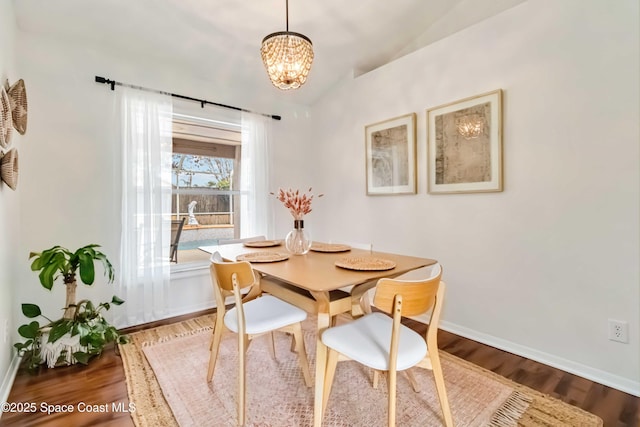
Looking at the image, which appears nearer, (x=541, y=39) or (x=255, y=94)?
(x=541, y=39)

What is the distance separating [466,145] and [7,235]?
3.22 meters

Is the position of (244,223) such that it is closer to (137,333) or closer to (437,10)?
(137,333)

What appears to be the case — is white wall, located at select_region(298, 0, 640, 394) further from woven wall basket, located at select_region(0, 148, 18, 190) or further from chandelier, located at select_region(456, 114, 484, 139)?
woven wall basket, located at select_region(0, 148, 18, 190)

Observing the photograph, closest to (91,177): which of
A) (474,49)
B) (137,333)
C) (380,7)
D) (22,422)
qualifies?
(137,333)

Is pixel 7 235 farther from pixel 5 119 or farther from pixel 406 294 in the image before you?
pixel 406 294

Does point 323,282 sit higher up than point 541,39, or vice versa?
point 541,39

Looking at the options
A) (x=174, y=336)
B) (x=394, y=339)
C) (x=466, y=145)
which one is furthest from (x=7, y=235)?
(x=466, y=145)

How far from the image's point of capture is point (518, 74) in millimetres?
2201

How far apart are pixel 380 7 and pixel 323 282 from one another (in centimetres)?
250

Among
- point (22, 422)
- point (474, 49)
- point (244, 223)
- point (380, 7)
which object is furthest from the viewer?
point (244, 223)

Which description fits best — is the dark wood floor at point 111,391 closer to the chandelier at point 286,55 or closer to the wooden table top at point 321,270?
the wooden table top at point 321,270

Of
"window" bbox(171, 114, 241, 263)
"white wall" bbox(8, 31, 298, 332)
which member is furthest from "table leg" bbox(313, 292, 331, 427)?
"window" bbox(171, 114, 241, 263)

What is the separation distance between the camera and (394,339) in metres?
1.21

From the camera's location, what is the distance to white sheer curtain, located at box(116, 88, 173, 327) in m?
2.65
